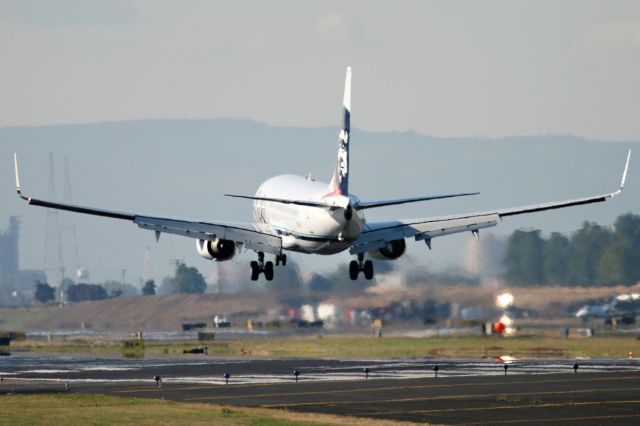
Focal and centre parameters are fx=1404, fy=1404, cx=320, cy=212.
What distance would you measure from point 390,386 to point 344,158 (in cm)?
1482

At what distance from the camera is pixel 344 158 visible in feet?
267

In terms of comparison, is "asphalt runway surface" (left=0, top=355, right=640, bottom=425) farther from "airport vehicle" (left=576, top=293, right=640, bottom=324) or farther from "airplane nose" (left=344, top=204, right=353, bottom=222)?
"airport vehicle" (left=576, top=293, right=640, bottom=324)

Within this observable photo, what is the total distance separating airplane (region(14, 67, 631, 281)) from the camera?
8075 centimetres

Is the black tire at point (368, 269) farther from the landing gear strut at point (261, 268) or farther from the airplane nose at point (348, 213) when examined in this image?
the airplane nose at point (348, 213)

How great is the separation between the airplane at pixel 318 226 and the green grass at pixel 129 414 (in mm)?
16159

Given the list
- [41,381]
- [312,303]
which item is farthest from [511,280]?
[41,381]

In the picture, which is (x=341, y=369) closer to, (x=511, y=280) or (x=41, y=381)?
(x=41, y=381)

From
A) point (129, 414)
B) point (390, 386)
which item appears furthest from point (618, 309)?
point (129, 414)

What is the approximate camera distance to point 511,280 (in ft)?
378

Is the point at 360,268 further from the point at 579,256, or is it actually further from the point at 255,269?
the point at 579,256

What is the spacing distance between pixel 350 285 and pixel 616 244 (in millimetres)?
28294

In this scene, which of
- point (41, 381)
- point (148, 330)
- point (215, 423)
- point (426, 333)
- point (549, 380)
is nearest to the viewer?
point (215, 423)

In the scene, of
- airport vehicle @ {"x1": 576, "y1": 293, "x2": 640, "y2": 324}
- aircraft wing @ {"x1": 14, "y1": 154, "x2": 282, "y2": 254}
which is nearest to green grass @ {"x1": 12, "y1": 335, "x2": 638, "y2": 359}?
airport vehicle @ {"x1": 576, "y1": 293, "x2": 640, "y2": 324}

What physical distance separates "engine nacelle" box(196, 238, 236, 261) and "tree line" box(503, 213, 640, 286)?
108ft
